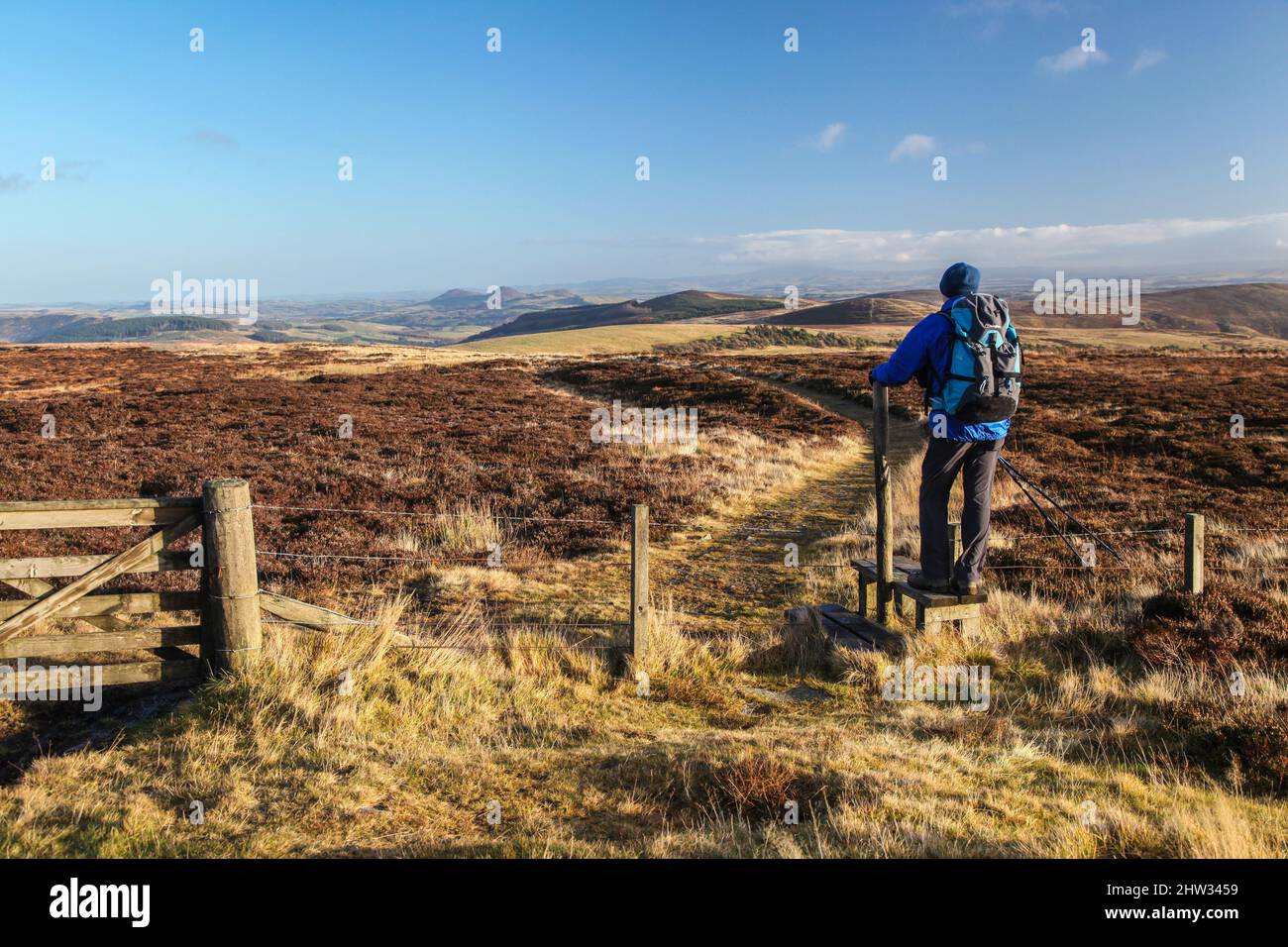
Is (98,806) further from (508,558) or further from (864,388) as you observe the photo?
(864,388)

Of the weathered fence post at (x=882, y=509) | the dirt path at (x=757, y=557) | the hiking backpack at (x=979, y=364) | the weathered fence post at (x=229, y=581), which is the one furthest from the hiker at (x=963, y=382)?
the weathered fence post at (x=229, y=581)

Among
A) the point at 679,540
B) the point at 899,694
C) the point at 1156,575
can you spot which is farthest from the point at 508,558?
the point at 1156,575

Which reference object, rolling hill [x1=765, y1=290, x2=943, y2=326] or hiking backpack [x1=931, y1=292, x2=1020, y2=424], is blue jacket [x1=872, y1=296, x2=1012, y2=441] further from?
rolling hill [x1=765, y1=290, x2=943, y2=326]

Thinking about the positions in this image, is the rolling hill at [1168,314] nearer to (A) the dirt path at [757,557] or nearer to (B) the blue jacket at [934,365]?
(A) the dirt path at [757,557]

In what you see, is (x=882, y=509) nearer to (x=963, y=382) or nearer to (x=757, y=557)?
(x=963, y=382)

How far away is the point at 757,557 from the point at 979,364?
210 inches

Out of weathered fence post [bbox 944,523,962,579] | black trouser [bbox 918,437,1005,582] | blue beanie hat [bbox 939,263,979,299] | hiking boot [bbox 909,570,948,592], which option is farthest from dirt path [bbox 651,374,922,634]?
blue beanie hat [bbox 939,263,979,299]

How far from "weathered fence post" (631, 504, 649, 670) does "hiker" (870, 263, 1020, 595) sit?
2.17m

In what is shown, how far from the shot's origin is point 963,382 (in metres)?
5.81

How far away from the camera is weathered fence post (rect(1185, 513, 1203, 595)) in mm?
7695

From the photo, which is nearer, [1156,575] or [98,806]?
[98,806]

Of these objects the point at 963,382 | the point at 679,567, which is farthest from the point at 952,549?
the point at 679,567
